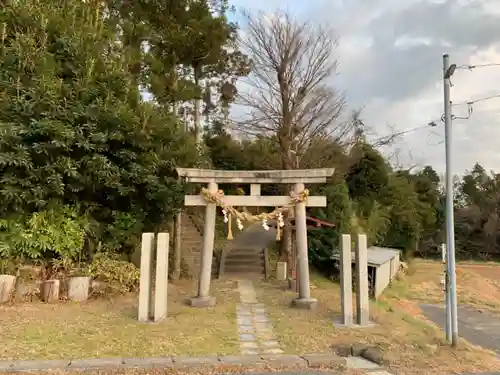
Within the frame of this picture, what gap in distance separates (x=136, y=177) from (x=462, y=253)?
1347 inches

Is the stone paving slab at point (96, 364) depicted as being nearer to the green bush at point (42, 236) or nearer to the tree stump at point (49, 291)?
the tree stump at point (49, 291)

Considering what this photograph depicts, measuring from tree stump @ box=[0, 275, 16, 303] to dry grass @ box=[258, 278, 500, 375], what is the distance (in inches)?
197

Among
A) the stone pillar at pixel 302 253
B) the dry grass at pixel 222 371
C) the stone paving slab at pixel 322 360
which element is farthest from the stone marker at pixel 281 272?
the dry grass at pixel 222 371

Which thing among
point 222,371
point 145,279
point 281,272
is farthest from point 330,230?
point 222,371

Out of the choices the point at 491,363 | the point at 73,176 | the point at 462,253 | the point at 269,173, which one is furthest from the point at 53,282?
the point at 462,253

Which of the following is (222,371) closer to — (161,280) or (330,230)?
(161,280)

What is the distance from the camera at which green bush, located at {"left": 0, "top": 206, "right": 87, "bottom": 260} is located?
28.8 feet

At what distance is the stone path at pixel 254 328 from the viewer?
6055 millimetres

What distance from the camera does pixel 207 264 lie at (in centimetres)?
909

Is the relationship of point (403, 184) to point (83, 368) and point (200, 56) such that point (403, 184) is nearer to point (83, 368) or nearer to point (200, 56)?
point (200, 56)

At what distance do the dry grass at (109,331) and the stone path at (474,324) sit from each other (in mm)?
5550

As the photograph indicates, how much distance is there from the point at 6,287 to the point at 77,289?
126 cm

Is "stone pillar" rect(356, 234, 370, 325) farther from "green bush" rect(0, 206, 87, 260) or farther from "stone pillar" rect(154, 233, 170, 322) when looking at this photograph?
"green bush" rect(0, 206, 87, 260)

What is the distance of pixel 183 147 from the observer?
11.0 m
